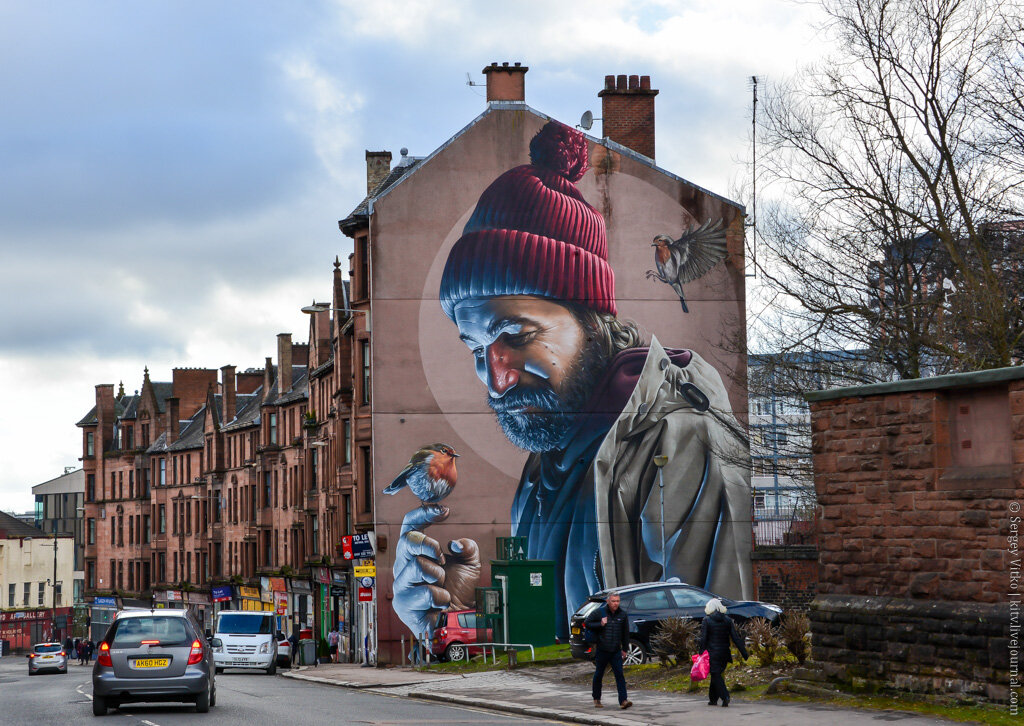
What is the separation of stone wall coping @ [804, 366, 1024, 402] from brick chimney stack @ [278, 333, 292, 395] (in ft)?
183

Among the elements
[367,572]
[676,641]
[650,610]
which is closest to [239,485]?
[367,572]

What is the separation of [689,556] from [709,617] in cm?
2299

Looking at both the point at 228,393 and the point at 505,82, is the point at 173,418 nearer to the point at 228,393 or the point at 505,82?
the point at 228,393

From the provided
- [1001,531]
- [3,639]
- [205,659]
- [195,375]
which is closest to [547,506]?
[205,659]

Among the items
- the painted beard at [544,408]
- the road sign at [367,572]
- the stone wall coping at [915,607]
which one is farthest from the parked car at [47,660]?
the stone wall coping at [915,607]

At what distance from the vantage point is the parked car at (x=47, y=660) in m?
59.2

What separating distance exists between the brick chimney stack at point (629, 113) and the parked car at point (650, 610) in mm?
20959

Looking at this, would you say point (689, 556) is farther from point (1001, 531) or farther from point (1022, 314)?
point (1001, 531)

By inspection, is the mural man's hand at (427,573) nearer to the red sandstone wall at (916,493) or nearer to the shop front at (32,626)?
the red sandstone wall at (916,493)

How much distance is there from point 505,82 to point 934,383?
89.2 feet

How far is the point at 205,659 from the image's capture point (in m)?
19.3

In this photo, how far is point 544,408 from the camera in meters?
39.3

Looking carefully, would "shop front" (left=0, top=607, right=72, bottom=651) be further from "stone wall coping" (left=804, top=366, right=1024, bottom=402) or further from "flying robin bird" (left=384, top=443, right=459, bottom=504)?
"stone wall coping" (left=804, top=366, right=1024, bottom=402)

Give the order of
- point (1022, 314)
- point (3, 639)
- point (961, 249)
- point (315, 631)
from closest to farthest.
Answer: point (1022, 314) < point (961, 249) < point (315, 631) < point (3, 639)
